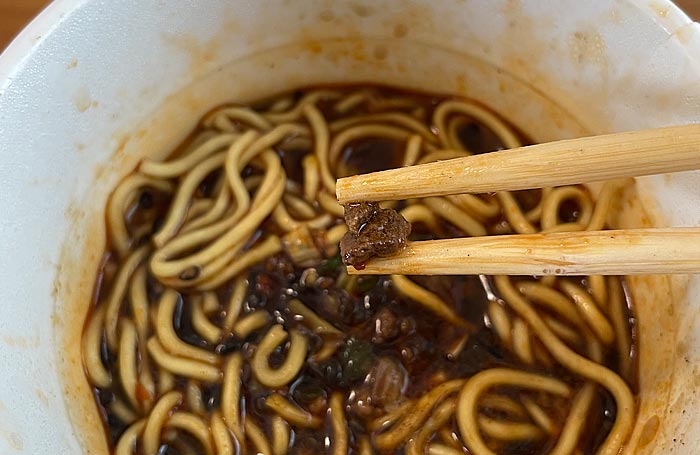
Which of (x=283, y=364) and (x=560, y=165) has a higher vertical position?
(x=560, y=165)

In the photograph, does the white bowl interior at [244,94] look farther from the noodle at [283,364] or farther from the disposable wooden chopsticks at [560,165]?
the noodle at [283,364]

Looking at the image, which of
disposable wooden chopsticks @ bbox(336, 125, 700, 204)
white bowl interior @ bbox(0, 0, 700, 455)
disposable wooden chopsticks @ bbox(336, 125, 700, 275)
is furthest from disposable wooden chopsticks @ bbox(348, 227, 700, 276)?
white bowl interior @ bbox(0, 0, 700, 455)

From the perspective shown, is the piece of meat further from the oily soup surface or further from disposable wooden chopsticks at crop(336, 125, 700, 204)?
the oily soup surface

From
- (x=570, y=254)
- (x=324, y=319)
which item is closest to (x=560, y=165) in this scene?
(x=570, y=254)

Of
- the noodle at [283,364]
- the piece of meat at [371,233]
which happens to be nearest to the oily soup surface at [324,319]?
the noodle at [283,364]

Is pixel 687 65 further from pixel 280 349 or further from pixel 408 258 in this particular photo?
pixel 280 349

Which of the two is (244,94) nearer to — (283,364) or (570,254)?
(283,364)
